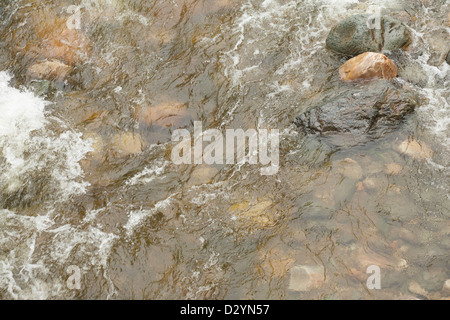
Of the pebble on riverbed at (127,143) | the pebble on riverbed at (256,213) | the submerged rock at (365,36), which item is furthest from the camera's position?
the submerged rock at (365,36)

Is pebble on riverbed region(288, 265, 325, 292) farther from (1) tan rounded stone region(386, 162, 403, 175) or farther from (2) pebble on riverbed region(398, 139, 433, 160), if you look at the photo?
(2) pebble on riverbed region(398, 139, 433, 160)

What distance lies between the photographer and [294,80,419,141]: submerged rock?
6582 millimetres

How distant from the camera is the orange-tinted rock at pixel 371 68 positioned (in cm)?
700

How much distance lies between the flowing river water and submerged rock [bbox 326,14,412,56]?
264mm

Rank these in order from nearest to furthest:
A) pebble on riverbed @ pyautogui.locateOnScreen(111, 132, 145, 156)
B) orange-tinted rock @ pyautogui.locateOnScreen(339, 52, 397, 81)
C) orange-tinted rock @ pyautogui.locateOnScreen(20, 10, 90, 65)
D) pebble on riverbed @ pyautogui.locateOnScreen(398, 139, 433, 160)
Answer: pebble on riverbed @ pyautogui.locateOnScreen(398, 139, 433, 160) < pebble on riverbed @ pyautogui.locateOnScreen(111, 132, 145, 156) < orange-tinted rock @ pyautogui.locateOnScreen(339, 52, 397, 81) < orange-tinted rock @ pyautogui.locateOnScreen(20, 10, 90, 65)

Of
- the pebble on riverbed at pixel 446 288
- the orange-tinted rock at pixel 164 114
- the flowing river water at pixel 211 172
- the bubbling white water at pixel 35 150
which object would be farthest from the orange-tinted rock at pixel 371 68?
the bubbling white water at pixel 35 150

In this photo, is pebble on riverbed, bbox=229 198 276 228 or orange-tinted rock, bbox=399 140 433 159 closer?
pebble on riverbed, bbox=229 198 276 228

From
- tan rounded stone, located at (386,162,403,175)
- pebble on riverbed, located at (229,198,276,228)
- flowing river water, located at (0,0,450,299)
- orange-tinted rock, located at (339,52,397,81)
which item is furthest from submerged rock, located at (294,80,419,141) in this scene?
pebble on riverbed, located at (229,198,276,228)

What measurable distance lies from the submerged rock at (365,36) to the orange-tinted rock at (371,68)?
1.20 ft

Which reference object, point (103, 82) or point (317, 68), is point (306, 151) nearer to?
point (317, 68)

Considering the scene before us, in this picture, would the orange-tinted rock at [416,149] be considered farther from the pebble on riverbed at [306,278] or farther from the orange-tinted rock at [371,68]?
the pebble on riverbed at [306,278]

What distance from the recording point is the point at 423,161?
20.9 ft

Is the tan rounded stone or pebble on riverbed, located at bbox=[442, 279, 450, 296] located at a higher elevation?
the tan rounded stone

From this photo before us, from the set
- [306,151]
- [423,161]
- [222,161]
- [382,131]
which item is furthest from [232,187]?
[423,161]
